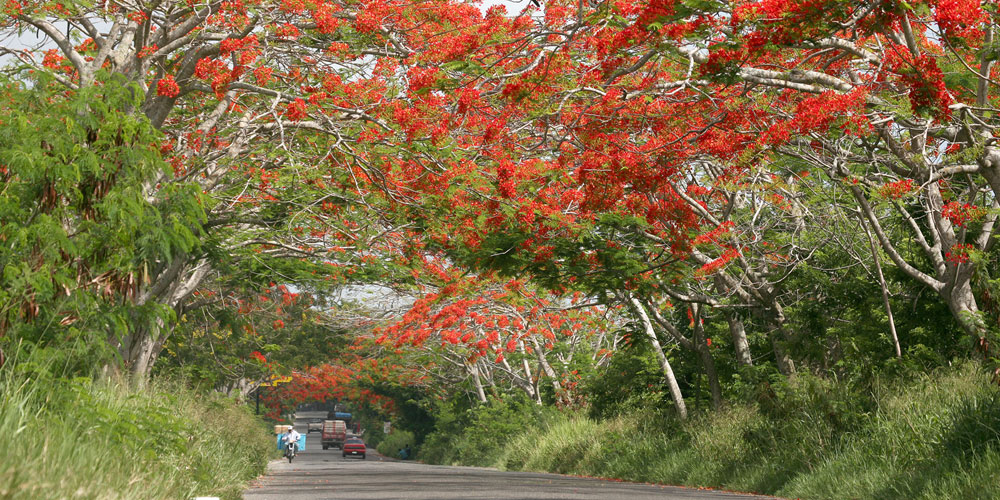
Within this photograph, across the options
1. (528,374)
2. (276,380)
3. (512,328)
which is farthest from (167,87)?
(276,380)

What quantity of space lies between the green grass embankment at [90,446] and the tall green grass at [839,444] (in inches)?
283

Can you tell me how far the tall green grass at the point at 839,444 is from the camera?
10031 millimetres

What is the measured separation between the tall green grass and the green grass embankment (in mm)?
7185

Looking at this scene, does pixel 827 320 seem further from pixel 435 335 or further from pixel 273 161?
pixel 435 335

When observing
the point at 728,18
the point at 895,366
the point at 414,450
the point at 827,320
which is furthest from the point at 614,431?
the point at 414,450

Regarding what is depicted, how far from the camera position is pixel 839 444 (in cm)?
1348

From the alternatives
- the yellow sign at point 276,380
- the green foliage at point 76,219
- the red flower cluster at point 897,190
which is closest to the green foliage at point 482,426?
the yellow sign at point 276,380

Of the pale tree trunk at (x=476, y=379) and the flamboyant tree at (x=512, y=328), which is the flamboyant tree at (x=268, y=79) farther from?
the pale tree trunk at (x=476, y=379)

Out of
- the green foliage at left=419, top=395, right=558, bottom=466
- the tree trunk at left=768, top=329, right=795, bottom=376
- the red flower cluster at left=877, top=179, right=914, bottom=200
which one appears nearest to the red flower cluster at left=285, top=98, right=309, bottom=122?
the red flower cluster at left=877, top=179, right=914, bottom=200

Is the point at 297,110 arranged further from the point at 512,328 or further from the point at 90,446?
the point at 512,328

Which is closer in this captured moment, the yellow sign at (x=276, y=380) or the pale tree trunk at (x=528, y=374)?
the pale tree trunk at (x=528, y=374)

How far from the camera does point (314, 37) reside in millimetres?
14875

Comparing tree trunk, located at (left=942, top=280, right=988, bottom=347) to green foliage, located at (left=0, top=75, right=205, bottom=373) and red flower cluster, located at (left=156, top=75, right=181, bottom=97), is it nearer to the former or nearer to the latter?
green foliage, located at (left=0, top=75, right=205, bottom=373)

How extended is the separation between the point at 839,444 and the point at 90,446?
9896 mm
